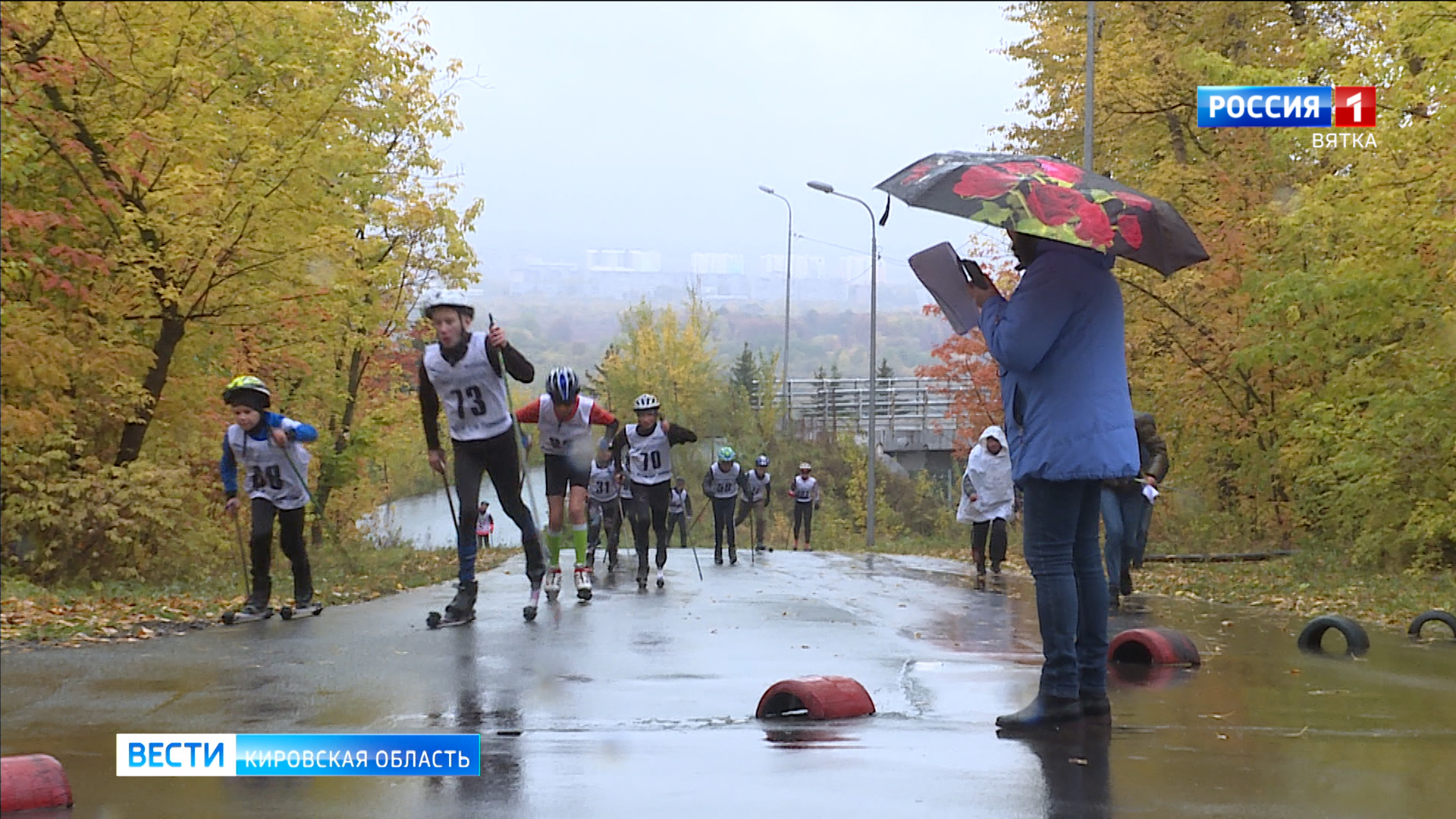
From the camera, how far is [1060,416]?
5.55 meters

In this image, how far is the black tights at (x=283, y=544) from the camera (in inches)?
426

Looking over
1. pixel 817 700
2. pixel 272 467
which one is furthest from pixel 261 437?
pixel 817 700

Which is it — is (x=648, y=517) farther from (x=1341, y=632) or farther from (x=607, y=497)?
(x=1341, y=632)

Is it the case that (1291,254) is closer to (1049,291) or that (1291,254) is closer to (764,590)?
(764,590)

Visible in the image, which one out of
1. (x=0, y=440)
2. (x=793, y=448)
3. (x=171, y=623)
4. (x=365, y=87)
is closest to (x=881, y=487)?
(x=793, y=448)

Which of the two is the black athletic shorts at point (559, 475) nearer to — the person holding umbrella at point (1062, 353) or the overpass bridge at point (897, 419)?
the person holding umbrella at point (1062, 353)

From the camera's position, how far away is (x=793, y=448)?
6062cm

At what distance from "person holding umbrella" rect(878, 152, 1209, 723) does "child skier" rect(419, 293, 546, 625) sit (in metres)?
4.44

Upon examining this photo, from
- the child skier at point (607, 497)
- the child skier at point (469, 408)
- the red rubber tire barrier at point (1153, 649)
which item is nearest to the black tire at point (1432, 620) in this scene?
the red rubber tire barrier at point (1153, 649)

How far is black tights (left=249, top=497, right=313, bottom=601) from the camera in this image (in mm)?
10812

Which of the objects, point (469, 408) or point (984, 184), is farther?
point (469, 408)

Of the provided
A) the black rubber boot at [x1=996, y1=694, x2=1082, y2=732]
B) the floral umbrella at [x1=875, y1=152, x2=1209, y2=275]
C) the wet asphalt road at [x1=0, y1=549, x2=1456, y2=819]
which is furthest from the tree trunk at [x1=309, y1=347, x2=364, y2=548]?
the black rubber boot at [x1=996, y1=694, x2=1082, y2=732]

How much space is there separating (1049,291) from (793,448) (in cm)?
5518

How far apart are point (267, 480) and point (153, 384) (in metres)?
8.31
